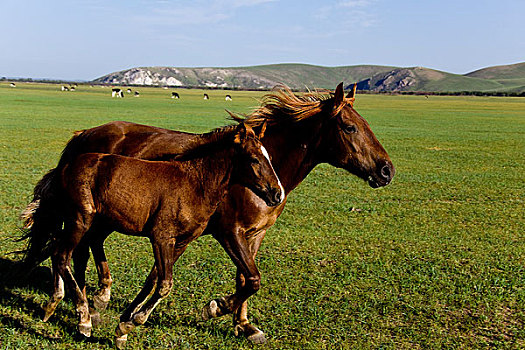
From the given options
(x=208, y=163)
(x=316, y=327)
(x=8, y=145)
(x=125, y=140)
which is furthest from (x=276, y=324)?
(x=8, y=145)

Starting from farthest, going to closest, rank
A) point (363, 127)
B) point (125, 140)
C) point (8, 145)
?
point (8, 145) → point (125, 140) → point (363, 127)

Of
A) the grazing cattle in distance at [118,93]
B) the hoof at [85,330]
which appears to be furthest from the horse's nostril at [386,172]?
the grazing cattle in distance at [118,93]

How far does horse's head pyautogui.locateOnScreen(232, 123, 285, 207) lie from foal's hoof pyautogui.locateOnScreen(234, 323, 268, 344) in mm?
1579

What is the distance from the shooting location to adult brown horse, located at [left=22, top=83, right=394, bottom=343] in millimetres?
5273

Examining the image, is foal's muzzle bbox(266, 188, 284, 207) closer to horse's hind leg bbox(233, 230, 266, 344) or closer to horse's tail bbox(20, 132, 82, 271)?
horse's hind leg bbox(233, 230, 266, 344)

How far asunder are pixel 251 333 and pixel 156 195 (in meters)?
1.92

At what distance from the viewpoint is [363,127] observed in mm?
5609

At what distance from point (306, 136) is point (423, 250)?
15.2 ft

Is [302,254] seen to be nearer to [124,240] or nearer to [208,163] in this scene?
[124,240]

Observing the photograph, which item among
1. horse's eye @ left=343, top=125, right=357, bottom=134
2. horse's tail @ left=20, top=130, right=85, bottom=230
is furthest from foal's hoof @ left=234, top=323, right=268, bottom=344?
horse's tail @ left=20, top=130, right=85, bottom=230

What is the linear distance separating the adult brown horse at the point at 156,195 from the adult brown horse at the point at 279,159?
38cm

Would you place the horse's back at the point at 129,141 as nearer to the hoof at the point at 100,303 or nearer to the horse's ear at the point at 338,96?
the hoof at the point at 100,303

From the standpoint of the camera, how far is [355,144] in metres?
5.59

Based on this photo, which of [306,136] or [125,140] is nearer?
[306,136]
